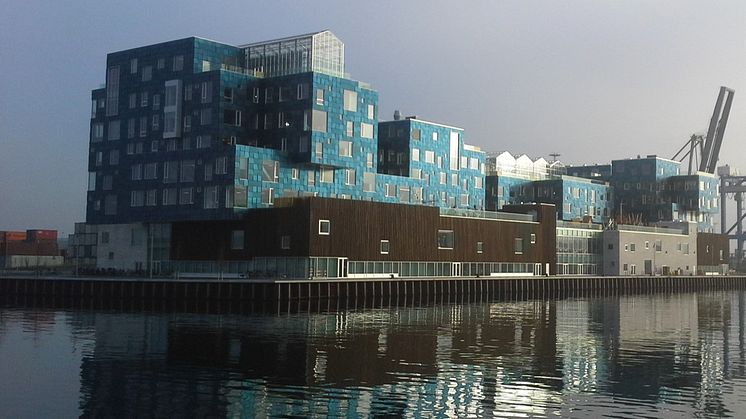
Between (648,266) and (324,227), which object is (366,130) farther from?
(648,266)

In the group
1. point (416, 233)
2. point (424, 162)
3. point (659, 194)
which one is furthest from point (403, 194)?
point (659, 194)

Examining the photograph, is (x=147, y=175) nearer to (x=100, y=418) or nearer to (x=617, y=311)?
(x=617, y=311)

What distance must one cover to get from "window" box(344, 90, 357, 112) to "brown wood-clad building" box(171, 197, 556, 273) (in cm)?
1342

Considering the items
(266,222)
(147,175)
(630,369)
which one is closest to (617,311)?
(266,222)

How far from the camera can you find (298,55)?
10206 cm

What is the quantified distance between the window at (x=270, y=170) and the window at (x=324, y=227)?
976 cm

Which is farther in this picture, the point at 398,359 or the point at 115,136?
Result: the point at 115,136

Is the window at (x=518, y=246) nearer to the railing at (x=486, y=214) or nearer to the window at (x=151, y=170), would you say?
the railing at (x=486, y=214)

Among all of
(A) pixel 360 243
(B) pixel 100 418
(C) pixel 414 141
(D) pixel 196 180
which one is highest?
(C) pixel 414 141

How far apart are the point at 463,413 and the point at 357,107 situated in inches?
3007

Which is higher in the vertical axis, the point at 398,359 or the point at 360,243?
the point at 360,243

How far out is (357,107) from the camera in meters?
103

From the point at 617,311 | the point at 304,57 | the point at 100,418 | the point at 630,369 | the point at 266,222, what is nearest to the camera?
the point at 100,418

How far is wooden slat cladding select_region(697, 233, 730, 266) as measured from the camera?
536ft
